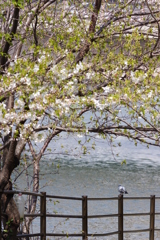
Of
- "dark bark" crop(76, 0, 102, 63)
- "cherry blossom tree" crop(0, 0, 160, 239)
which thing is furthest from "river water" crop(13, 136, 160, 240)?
"dark bark" crop(76, 0, 102, 63)

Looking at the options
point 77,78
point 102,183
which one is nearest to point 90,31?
point 77,78

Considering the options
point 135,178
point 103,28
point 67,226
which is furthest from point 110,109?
point 135,178

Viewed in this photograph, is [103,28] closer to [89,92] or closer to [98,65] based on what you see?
[98,65]

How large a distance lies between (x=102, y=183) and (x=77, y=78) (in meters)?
20.1

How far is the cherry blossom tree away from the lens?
16.5ft

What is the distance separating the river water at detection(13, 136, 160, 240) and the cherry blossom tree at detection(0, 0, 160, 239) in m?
8.66

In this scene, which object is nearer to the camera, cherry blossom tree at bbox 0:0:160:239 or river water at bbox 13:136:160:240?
cherry blossom tree at bbox 0:0:160:239

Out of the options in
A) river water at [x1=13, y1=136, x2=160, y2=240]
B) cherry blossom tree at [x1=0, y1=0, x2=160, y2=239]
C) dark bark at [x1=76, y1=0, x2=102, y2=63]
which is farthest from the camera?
river water at [x1=13, y1=136, x2=160, y2=240]

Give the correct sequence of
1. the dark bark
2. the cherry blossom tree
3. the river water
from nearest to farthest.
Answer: the cherry blossom tree, the dark bark, the river water

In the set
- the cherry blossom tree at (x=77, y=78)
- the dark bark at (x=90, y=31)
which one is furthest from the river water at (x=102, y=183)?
the dark bark at (x=90, y=31)

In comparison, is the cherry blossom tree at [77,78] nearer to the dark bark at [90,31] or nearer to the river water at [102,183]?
the dark bark at [90,31]

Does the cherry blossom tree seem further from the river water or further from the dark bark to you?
the river water

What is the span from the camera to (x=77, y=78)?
5609 mm

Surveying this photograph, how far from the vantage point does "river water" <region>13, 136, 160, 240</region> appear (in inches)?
717
